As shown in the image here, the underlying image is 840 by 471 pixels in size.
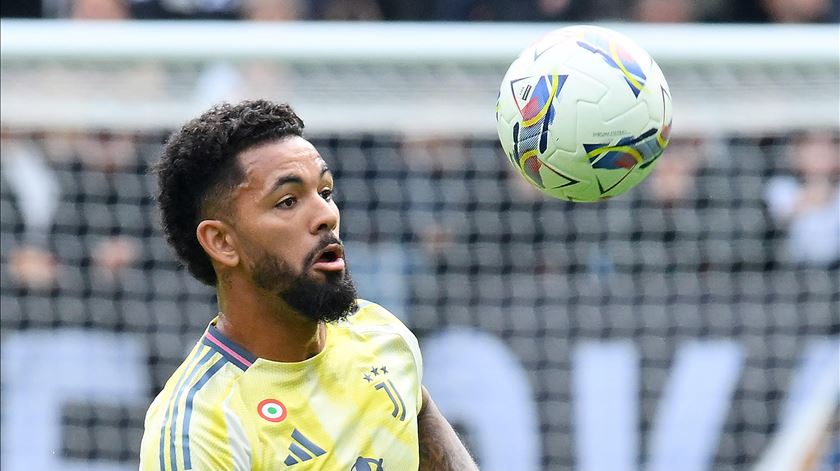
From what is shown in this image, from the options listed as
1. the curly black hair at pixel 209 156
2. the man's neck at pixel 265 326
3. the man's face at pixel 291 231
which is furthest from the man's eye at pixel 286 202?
the man's neck at pixel 265 326

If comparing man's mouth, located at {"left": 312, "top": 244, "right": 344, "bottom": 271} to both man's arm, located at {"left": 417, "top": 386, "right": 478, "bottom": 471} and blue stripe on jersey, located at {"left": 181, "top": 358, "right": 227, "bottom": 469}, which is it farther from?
man's arm, located at {"left": 417, "top": 386, "right": 478, "bottom": 471}

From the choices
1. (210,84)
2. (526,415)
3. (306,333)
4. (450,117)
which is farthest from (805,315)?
(306,333)

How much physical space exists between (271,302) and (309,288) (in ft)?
0.43

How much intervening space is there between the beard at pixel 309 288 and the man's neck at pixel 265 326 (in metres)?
0.03

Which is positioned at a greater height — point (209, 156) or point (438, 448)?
point (209, 156)

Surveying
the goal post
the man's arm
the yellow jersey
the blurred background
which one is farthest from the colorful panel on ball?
the blurred background

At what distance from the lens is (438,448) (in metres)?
3.96

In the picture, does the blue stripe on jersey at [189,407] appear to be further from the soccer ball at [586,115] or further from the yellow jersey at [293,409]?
the soccer ball at [586,115]

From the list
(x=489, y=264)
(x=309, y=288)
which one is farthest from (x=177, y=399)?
(x=489, y=264)

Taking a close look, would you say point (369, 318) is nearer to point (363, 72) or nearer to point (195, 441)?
point (195, 441)

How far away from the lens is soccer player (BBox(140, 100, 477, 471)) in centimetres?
360

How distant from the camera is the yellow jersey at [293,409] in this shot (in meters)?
3.48

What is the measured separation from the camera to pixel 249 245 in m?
3.70

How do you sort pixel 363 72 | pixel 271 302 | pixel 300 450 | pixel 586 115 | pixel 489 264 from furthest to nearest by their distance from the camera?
pixel 489 264 → pixel 363 72 → pixel 586 115 → pixel 271 302 → pixel 300 450
